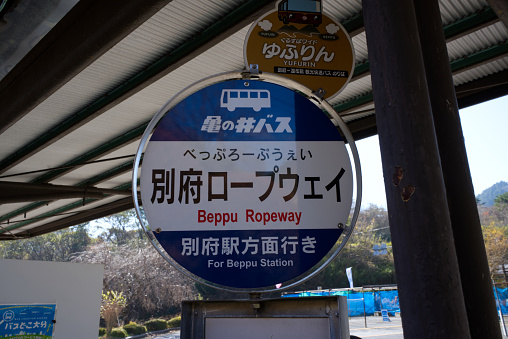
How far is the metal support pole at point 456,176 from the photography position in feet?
6.98

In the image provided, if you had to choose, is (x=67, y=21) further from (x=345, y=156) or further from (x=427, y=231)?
(x=427, y=231)

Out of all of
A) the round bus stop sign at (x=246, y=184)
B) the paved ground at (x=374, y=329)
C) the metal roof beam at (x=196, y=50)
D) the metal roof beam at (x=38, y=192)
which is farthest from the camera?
the paved ground at (x=374, y=329)

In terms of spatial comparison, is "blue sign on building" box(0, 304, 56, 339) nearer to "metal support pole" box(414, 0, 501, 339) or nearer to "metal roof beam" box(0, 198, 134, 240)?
"metal roof beam" box(0, 198, 134, 240)

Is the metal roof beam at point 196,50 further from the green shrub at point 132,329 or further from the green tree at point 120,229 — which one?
the green tree at point 120,229

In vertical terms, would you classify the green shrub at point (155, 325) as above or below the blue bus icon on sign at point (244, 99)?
below

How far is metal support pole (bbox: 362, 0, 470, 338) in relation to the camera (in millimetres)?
1335

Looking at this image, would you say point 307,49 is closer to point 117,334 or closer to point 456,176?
point 456,176

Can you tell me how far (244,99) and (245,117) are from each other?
0.25ft

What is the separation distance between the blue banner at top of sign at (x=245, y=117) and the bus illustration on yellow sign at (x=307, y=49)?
0.78 m

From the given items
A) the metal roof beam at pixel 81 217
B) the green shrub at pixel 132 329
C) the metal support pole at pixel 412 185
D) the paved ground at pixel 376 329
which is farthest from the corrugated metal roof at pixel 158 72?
the green shrub at pixel 132 329

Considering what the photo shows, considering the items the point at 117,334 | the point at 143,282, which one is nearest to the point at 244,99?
the point at 117,334

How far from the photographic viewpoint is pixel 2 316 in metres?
8.09

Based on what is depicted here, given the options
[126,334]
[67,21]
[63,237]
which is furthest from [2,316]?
[63,237]

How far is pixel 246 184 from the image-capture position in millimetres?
1566
